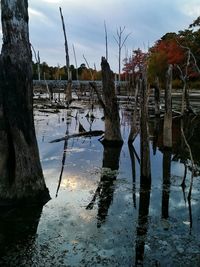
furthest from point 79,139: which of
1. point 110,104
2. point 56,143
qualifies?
point 110,104

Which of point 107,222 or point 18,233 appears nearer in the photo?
point 18,233

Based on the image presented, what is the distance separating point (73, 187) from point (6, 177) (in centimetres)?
204

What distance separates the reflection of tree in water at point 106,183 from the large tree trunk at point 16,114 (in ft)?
4.63

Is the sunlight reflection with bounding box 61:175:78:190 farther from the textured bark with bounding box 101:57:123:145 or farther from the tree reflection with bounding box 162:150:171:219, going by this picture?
the textured bark with bounding box 101:57:123:145

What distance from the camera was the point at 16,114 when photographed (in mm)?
7625

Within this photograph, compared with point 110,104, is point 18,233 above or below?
below

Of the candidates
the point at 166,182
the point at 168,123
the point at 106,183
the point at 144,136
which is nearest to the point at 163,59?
the point at 168,123

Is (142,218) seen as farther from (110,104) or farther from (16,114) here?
(110,104)

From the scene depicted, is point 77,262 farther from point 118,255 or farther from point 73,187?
point 73,187

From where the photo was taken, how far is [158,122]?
2266 cm

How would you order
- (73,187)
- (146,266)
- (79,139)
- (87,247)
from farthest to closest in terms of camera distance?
(79,139) → (73,187) → (87,247) → (146,266)

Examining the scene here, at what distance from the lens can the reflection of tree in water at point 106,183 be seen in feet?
25.2

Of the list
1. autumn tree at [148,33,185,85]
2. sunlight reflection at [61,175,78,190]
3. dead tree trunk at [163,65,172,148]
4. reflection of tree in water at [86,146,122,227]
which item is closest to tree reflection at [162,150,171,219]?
dead tree trunk at [163,65,172,148]

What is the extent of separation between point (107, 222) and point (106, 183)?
8.97 feet
